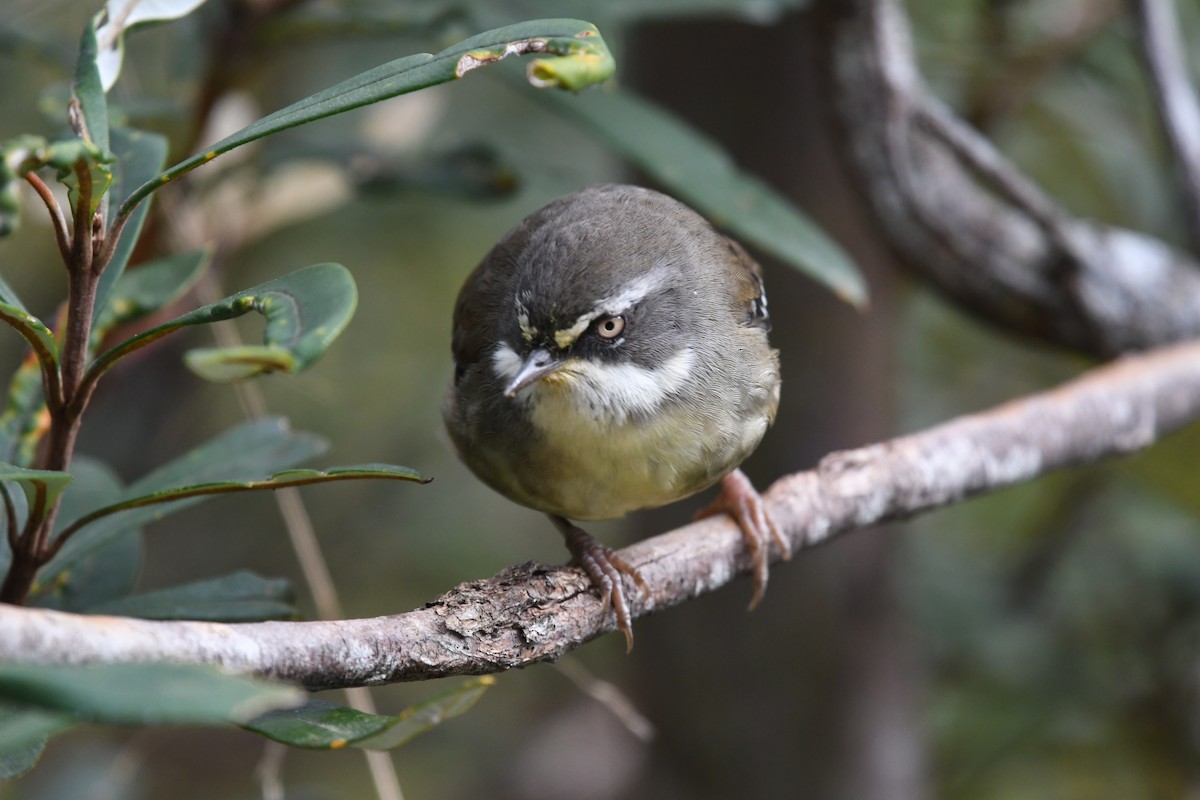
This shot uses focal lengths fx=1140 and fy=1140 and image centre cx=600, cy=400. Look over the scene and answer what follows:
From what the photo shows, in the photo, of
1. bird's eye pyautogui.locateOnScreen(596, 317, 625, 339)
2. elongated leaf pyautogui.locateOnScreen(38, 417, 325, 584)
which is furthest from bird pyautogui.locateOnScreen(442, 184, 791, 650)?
elongated leaf pyautogui.locateOnScreen(38, 417, 325, 584)

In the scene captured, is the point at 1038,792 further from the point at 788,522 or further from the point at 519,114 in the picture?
the point at 519,114

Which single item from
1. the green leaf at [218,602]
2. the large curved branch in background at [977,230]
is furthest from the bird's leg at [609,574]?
the large curved branch in background at [977,230]

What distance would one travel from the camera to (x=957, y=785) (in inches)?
177

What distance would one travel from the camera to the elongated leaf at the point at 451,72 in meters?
1.57

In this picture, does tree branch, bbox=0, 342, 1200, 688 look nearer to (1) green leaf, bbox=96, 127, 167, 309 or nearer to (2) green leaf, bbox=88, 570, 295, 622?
(2) green leaf, bbox=88, 570, 295, 622

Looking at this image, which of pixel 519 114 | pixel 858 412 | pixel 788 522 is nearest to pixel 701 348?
pixel 788 522

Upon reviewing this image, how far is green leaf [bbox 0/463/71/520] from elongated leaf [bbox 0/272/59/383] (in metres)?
0.16

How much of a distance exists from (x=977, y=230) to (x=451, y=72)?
2.84 metres

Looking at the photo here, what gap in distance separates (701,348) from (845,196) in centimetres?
172

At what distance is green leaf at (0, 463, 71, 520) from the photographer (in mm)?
1520

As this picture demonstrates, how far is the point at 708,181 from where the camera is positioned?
316 centimetres

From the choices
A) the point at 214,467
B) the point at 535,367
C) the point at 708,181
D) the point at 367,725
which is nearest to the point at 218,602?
the point at 214,467

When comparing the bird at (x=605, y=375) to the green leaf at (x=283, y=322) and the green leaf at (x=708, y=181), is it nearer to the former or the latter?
the green leaf at (x=708, y=181)

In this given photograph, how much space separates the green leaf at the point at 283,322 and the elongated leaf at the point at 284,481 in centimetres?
22
